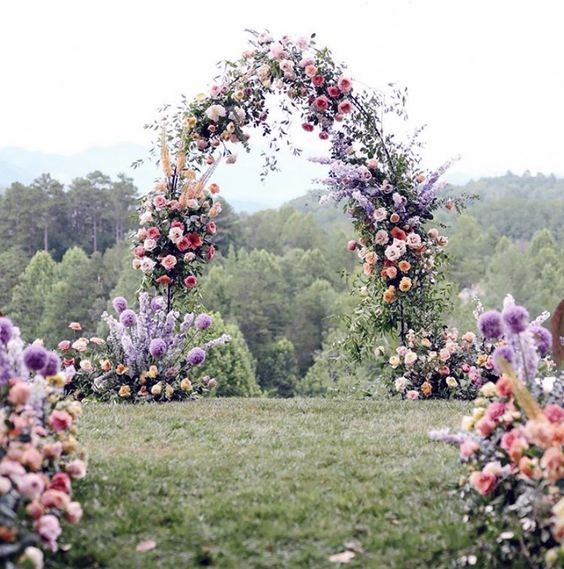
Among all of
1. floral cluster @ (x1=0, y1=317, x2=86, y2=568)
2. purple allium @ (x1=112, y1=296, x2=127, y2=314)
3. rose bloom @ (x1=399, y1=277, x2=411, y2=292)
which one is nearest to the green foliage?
rose bloom @ (x1=399, y1=277, x2=411, y2=292)

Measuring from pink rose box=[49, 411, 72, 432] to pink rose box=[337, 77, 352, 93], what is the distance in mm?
4408

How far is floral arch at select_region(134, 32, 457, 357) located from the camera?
657 centimetres

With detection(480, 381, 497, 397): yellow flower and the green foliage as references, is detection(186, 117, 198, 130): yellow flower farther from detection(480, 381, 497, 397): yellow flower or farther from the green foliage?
the green foliage

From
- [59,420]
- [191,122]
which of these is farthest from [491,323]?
[191,122]

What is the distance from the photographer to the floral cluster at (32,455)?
7.82 feet

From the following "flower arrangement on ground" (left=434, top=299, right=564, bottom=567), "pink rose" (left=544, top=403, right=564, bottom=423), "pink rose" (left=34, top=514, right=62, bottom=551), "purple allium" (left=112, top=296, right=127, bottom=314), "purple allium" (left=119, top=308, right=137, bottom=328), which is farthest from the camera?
"purple allium" (left=112, top=296, right=127, bottom=314)

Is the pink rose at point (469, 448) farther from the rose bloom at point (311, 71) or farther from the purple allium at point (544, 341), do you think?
the rose bloom at point (311, 71)

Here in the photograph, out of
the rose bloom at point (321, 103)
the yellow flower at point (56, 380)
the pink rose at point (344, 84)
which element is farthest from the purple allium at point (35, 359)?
the pink rose at point (344, 84)

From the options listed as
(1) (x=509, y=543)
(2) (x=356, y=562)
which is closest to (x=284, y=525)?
A: (2) (x=356, y=562)

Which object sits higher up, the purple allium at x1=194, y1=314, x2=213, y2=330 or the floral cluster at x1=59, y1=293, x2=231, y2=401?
the purple allium at x1=194, y1=314, x2=213, y2=330

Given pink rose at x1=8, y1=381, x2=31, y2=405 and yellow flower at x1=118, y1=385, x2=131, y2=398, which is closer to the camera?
pink rose at x1=8, y1=381, x2=31, y2=405

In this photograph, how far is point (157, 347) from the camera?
6.12m

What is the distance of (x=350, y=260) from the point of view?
3788 centimetres

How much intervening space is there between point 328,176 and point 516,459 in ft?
13.5
